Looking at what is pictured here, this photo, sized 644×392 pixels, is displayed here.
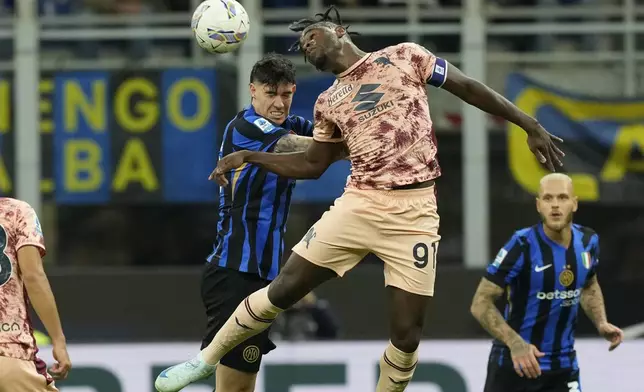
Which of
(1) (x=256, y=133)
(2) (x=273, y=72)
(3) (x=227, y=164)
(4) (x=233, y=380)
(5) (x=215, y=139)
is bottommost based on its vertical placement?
(4) (x=233, y=380)

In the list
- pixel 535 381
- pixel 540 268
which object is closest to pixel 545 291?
pixel 540 268

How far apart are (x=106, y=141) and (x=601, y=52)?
5.29m

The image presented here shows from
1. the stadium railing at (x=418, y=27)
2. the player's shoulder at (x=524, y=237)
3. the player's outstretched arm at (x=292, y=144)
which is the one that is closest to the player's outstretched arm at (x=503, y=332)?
the player's shoulder at (x=524, y=237)

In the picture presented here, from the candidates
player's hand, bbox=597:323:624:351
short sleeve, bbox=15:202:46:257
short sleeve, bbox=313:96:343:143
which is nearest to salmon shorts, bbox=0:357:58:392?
short sleeve, bbox=15:202:46:257

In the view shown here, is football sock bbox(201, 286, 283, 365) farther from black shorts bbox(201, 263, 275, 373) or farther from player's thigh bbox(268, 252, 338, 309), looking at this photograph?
black shorts bbox(201, 263, 275, 373)

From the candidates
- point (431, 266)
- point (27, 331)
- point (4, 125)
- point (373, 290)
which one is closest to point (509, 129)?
point (373, 290)

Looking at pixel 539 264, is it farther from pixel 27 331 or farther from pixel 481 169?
pixel 481 169

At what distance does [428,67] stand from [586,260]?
2249 millimetres

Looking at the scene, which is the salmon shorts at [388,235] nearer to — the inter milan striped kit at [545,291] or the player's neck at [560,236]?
the inter milan striped kit at [545,291]

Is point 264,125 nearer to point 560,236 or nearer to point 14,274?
point 14,274

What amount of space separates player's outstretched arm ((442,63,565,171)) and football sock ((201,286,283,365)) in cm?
141

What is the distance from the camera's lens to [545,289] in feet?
27.0

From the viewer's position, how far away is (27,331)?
641 centimetres

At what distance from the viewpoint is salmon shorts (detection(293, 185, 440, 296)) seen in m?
6.66
